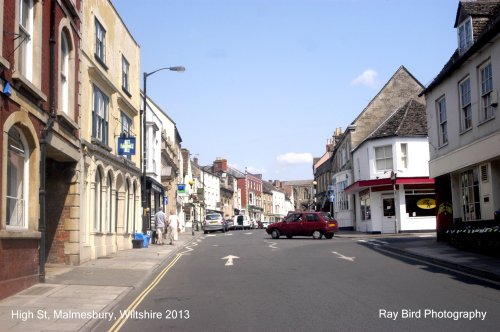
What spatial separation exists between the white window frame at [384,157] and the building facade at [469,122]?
11380 millimetres

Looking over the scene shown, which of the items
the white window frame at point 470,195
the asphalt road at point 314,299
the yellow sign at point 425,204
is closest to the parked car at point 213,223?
the yellow sign at point 425,204

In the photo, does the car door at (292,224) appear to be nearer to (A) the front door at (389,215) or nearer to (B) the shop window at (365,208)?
(A) the front door at (389,215)

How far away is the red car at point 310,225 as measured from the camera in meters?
30.4

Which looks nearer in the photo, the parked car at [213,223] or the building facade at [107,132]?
the building facade at [107,132]

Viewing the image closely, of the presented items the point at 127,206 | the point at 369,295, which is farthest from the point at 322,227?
the point at 369,295

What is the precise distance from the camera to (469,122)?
2014 cm

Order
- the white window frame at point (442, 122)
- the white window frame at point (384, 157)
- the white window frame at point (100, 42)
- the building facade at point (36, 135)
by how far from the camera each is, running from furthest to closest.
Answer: the white window frame at point (384, 157) < the white window frame at point (442, 122) < the white window frame at point (100, 42) < the building facade at point (36, 135)

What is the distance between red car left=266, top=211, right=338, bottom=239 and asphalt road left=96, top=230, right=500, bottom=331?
13815 millimetres

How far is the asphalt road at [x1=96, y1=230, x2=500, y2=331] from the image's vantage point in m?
8.34

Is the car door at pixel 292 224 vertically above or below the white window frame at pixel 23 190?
below

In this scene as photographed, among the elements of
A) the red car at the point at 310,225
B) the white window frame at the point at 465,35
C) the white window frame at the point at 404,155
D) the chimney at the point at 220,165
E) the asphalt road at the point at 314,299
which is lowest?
the asphalt road at the point at 314,299

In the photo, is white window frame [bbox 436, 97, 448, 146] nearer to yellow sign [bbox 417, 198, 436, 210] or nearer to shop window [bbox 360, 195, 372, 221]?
yellow sign [bbox 417, 198, 436, 210]

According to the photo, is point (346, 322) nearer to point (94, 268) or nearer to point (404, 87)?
point (94, 268)

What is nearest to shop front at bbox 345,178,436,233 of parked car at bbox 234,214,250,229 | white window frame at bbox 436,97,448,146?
white window frame at bbox 436,97,448,146
